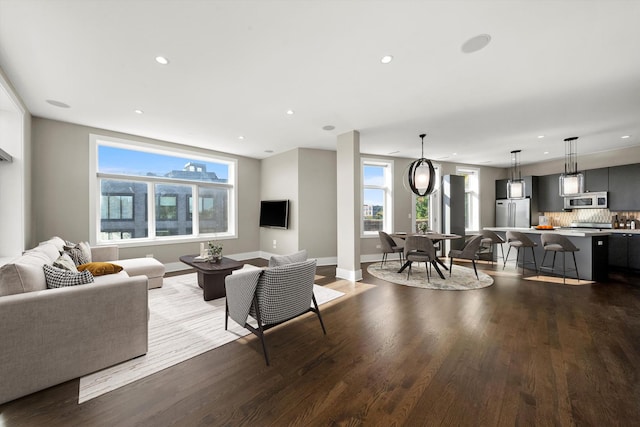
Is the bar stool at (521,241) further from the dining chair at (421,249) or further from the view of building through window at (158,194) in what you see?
the view of building through window at (158,194)

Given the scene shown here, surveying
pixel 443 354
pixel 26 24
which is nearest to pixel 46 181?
pixel 26 24

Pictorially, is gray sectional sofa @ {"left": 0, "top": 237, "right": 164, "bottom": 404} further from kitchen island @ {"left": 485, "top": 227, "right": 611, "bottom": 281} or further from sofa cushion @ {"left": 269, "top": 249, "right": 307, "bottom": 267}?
kitchen island @ {"left": 485, "top": 227, "right": 611, "bottom": 281}

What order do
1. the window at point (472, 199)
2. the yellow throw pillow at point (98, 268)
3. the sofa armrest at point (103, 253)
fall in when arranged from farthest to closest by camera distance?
the window at point (472, 199), the sofa armrest at point (103, 253), the yellow throw pillow at point (98, 268)

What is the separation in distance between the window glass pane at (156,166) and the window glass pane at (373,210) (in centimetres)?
362

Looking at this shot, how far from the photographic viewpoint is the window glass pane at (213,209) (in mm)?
5953

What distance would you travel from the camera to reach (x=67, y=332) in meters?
1.81

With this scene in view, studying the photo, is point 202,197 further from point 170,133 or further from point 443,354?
point 443,354

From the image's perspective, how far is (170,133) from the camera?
4.73 meters

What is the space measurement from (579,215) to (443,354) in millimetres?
7207

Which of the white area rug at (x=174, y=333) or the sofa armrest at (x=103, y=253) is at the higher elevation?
the sofa armrest at (x=103, y=253)

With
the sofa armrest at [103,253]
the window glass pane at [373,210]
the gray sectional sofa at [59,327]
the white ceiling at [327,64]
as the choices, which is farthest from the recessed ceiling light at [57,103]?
the window glass pane at [373,210]

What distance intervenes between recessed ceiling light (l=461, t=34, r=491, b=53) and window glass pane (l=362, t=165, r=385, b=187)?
428 centimetres

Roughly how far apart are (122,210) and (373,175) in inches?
220

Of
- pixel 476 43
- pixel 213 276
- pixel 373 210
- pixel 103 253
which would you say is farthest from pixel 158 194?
pixel 476 43
